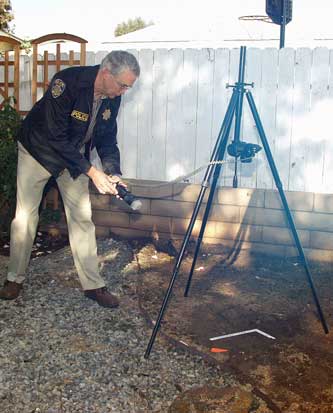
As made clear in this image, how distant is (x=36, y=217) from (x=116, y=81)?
131cm

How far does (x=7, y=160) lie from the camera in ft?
19.5

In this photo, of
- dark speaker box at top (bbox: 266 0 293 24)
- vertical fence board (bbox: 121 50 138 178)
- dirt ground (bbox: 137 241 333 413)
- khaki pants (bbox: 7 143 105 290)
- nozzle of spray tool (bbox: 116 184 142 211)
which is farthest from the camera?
dark speaker box at top (bbox: 266 0 293 24)

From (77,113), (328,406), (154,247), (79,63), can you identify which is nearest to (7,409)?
(328,406)

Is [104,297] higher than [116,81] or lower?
lower

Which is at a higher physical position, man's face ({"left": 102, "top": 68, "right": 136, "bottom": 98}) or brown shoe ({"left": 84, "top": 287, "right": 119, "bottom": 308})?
man's face ({"left": 102, "top": 68, "right": 136, "bottom": 98})

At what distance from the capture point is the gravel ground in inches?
121

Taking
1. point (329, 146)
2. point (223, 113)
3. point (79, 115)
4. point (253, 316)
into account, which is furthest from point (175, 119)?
point (253, 316)

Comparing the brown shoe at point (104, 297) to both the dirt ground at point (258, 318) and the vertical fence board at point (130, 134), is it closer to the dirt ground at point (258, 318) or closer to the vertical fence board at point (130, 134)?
the dirt ground at point (258, 318)

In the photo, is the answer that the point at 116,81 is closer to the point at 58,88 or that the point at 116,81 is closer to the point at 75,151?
the point at 58,88

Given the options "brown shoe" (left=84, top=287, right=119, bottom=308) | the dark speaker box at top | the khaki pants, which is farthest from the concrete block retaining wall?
the dark speaker box at top

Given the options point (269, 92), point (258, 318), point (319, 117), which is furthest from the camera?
point (269, 92)

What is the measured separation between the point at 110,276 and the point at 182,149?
165cm

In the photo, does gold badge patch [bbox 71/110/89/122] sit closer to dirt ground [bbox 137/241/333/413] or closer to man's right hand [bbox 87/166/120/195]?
man's right hand [bbox 87/166/120/195]

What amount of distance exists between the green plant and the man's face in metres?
2.28
